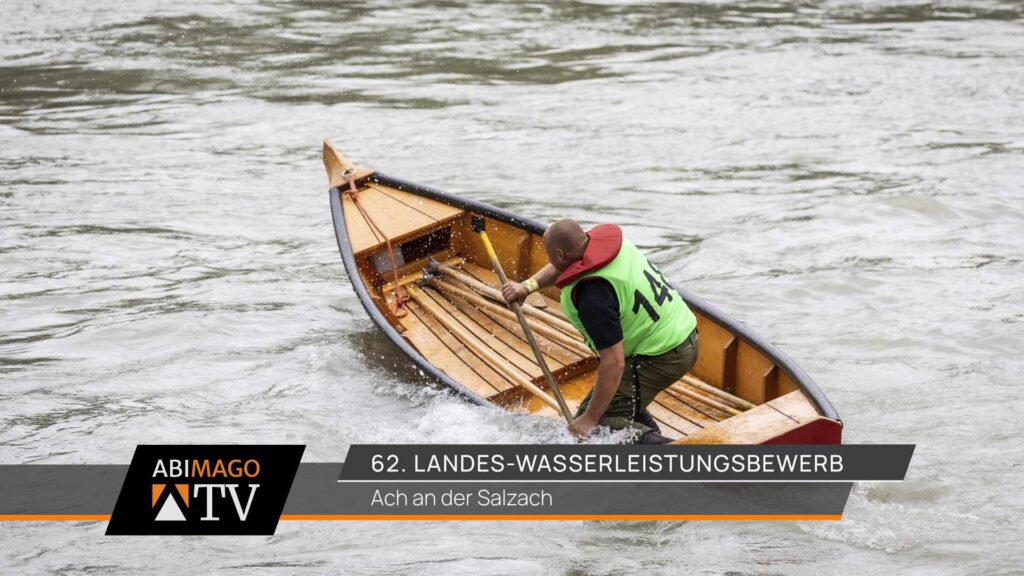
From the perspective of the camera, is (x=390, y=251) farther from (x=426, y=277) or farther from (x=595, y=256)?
(x=595, y=256)

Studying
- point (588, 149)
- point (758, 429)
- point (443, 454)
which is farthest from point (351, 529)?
point (588, 149)

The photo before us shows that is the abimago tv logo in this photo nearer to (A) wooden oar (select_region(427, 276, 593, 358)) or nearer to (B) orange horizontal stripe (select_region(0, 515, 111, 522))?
(B) orange horizontal stripe (select_region(0, 515, 111, 522))

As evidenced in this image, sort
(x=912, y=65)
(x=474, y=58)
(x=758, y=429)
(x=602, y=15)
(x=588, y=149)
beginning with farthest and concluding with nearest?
(x=602, y=15), (x=474, y=58), (x=912, y=65), (x=588, y=149), (x=758, y=429)

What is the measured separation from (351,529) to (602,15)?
1903 cm

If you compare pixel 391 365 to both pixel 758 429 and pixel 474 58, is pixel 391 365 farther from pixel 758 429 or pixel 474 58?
pixel 474 58

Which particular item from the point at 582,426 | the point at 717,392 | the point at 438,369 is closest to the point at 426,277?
the point at 438,369

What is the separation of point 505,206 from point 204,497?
7606mm

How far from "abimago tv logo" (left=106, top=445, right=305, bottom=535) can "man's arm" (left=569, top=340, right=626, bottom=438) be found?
6.43ft

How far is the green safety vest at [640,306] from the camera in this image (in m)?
6.26

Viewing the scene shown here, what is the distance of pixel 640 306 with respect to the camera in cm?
639

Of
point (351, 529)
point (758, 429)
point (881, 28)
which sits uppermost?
point (881, 28)

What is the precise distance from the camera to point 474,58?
20656 mm

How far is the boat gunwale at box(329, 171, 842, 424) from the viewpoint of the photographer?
667cm

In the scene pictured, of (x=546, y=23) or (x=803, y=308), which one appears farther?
(x=546, y=23)
